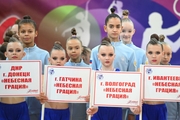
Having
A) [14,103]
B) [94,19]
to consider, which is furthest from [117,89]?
[94,19]

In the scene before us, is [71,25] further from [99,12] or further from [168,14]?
[168,14]

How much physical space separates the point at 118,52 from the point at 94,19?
4.50ft

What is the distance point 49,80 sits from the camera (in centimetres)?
375

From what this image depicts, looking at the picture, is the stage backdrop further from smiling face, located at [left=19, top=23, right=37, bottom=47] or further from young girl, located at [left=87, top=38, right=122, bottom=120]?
young girl, located at [left=87, top=38, right=122, bottom=120]

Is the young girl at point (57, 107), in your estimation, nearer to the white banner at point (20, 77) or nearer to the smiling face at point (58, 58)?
the smiling face at point (58, 58)

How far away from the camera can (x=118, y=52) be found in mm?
4281

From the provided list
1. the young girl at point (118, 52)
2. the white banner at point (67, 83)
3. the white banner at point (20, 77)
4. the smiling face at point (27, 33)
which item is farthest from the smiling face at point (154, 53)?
the smiling face at point (27, 33)

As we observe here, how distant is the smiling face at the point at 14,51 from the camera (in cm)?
383

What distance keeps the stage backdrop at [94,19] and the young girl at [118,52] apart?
1.25 meters

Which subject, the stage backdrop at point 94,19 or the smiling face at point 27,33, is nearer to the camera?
the smiling face at point 27,33

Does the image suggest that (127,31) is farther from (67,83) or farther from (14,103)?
(14,103)

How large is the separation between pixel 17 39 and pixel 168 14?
2.49 meters

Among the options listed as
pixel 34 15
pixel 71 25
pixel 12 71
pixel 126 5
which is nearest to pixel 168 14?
pixel 126 5

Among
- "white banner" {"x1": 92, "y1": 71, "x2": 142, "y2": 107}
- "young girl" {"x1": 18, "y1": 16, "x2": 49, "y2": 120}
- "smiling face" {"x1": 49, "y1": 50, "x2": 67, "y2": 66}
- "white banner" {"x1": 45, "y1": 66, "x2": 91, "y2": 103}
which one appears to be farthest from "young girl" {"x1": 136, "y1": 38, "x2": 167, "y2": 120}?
"young girl" {"x1": 18, "y1": 16, "x2": 49, "y2": 120}
